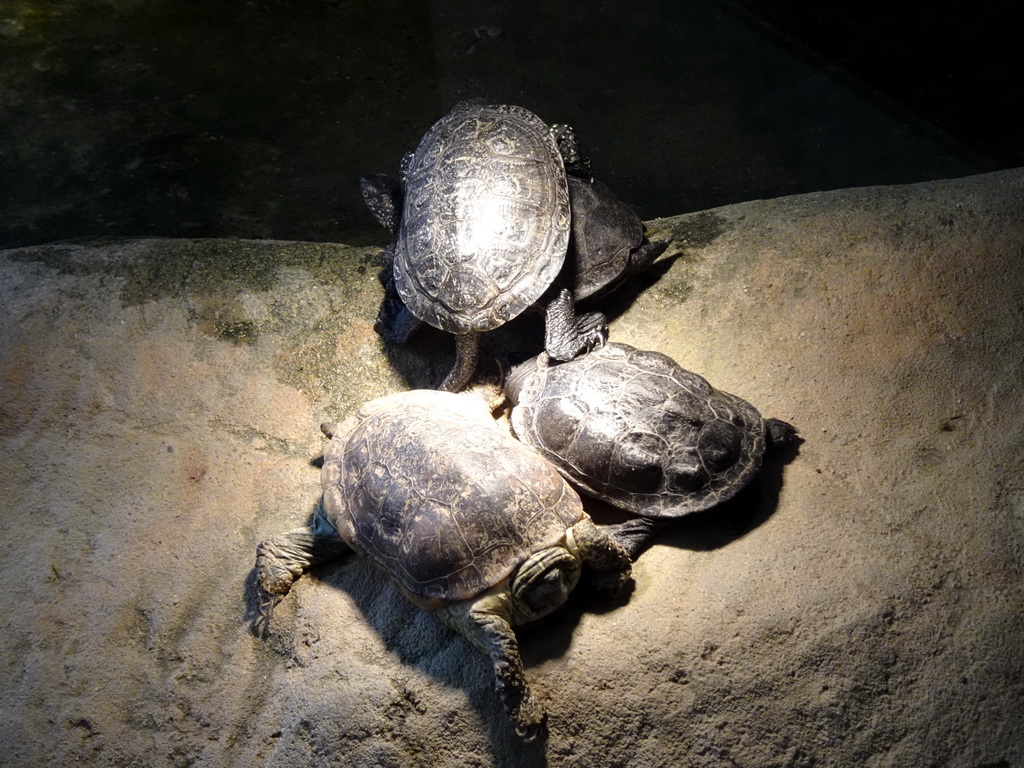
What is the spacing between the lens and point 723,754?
257 centimetres

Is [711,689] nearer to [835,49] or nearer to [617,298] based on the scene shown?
[617,298]

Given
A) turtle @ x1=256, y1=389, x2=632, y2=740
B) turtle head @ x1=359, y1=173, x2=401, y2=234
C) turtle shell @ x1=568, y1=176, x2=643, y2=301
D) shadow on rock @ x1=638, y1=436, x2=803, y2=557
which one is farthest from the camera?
turtle head @ x1=359, y1=173, x2=401, y2=234

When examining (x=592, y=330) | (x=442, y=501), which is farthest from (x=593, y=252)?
(x=442, y=501)

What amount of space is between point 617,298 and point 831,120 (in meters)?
2.29

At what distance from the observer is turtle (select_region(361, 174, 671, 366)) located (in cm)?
410

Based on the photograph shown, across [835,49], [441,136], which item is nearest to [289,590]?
[441,136]

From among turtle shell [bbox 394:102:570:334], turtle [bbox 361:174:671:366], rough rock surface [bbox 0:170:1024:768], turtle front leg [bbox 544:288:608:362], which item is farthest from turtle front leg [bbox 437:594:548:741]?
turtle [bbox 361:174:671:366]

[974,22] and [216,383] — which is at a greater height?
[974,22]

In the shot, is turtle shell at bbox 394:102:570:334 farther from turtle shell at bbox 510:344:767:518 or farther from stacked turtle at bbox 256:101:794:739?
turtle shell at bbox 510:344:767:518

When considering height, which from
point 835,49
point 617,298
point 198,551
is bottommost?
point 198,551

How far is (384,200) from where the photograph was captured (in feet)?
15.2

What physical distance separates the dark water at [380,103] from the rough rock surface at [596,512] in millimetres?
858

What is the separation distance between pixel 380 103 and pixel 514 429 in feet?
11.3

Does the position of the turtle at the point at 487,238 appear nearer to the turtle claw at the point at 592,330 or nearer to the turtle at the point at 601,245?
the turtle claw at the point at 592,330
